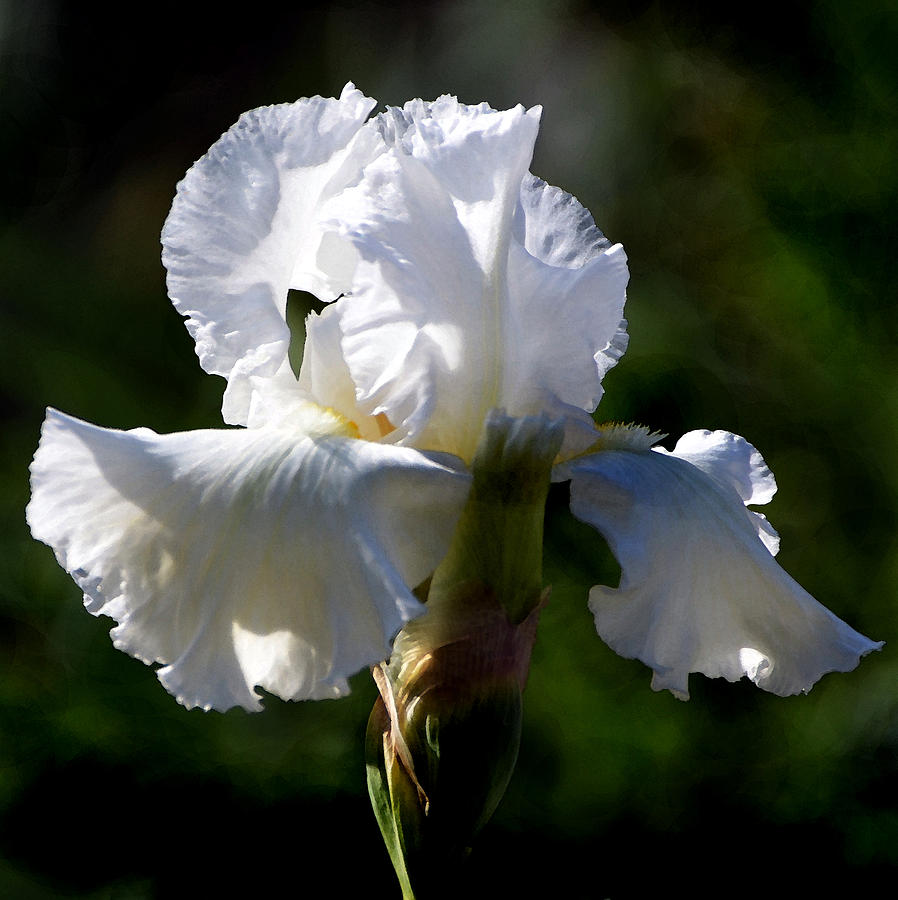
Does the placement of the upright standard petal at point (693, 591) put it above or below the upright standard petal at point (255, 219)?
below

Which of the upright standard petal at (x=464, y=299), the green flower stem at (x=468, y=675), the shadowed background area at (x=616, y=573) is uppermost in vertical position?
the upright standard petal at (x=464, y=299)

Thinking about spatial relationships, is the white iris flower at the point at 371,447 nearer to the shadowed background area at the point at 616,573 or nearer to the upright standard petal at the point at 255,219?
the upright standard petal at the point at 255,219

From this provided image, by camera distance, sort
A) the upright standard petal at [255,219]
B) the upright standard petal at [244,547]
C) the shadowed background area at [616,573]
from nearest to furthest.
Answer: the upright standard petal at [244,547]
the upright standard petal at [255,219]
the shadowed background area at [616,573]

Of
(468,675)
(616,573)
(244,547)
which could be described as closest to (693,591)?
(468,675)

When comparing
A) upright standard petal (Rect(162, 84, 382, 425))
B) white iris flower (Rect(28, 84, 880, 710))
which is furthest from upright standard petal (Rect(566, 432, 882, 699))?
upright standard petal (Rect(162, 84, 382, 425))

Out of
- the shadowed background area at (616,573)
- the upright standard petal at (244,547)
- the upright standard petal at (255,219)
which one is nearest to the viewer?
the upright standard petal at (244,547)

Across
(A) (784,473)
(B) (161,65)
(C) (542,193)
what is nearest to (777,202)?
(A) (784,473)

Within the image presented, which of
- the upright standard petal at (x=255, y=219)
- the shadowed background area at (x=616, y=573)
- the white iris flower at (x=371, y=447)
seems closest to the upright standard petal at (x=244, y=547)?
the white iris flower at (x=371, y=447)

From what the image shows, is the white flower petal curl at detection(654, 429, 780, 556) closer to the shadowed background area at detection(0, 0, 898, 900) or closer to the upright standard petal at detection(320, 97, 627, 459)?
the upright standard petal at detection(320, 97, 627, 459)

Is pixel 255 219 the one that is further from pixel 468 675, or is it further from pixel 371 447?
pixel 468 675
